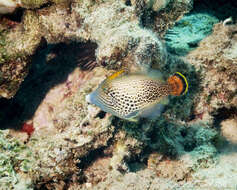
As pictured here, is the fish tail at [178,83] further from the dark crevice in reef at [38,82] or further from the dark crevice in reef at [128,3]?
the dark crevice in reef at [38,82]

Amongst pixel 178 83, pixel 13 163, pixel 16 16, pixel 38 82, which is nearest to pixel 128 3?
pixel 178 83

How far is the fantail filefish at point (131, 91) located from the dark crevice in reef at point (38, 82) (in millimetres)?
2126

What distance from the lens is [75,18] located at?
143 inches

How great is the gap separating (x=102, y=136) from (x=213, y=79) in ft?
8.05

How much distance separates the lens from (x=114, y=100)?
251 centimetres

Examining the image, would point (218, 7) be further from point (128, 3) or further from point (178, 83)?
point (178, 83)

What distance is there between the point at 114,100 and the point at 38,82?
2.80 metres

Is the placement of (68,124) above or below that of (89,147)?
above

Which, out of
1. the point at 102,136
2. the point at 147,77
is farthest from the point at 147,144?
the point at 147,77

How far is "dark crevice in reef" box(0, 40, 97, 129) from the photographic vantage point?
4531 millimetres

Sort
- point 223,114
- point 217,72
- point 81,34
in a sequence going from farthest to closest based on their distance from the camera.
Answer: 1. point 223,114
2. point 217,72
3. point 81,34

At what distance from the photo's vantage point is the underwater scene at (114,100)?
286cm

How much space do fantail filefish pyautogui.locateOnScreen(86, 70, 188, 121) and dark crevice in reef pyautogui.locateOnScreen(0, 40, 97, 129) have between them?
2.13m

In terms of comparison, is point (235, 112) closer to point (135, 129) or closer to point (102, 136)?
point (135, 129)
